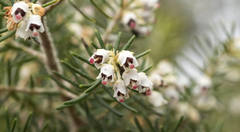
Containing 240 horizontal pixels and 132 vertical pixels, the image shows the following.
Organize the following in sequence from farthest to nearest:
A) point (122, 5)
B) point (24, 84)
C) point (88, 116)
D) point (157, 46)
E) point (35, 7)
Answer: point (157, 46), point (24, 84), point (122, 5), point (88, 116), point (35, 7)

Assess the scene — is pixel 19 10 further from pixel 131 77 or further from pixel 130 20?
pixel 130 20

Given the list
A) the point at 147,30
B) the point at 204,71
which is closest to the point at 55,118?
the point at 147,30

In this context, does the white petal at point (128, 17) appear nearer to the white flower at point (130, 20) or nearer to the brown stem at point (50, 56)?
the white flower at point (130, 20)

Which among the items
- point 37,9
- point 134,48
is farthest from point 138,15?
point 37,9

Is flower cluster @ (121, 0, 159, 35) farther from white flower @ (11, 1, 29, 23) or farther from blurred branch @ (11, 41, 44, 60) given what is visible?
white flower @ (11, 1, 29, 23)

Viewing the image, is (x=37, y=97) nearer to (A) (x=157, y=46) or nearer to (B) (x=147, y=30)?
(B) (x=147, y=30)

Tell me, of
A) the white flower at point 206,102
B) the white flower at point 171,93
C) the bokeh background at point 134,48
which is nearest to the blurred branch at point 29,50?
the bokeh background at point 134,48
